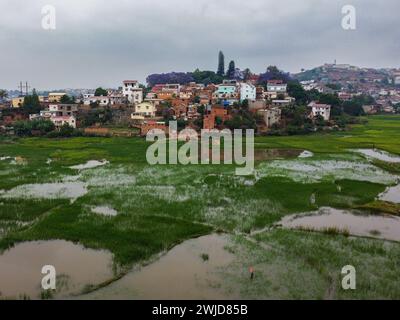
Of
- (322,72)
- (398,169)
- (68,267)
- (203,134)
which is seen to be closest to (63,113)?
(203,134)

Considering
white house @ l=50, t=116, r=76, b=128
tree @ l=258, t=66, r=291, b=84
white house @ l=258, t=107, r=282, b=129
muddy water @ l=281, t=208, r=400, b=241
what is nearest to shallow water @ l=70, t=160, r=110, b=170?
muddy water @ l=281, t=208, r=400, b=241

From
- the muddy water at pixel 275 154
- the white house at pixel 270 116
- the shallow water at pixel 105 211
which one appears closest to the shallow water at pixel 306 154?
the muddy water at pixel 275 154

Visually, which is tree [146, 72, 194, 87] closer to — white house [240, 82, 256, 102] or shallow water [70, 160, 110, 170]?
white house [240, 82, 256, 102]

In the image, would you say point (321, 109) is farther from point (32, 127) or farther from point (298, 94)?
point (32, 127)

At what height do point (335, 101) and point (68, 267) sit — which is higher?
point (335, 101)
